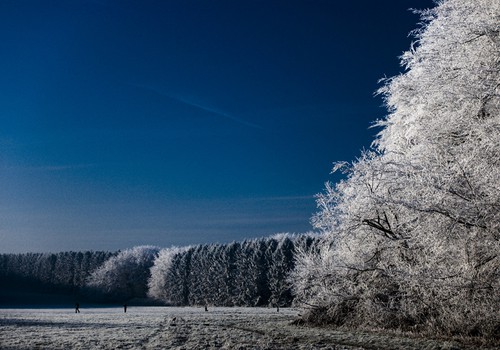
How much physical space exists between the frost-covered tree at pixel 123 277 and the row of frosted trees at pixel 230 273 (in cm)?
951

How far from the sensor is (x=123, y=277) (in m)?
104

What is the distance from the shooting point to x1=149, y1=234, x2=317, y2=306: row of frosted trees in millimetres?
70312

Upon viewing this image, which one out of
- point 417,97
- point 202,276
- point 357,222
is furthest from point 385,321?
point 202,276

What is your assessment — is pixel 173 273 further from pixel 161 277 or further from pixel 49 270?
pixel 49 270

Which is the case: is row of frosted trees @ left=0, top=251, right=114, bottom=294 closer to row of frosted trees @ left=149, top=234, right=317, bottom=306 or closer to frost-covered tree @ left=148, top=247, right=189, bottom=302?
frost-covered tree @ left=148, top=247, right=189, bottom=302

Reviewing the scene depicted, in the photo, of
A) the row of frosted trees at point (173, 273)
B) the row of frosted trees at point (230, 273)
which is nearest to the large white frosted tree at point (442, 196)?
the row of frosted trees at point (173, 273)

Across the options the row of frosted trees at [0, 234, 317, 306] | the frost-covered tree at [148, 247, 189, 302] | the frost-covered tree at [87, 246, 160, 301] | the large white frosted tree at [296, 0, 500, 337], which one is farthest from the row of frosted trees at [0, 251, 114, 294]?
the large white frosted tree at [296, 0, 500, 337]

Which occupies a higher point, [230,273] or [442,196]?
[230,273]

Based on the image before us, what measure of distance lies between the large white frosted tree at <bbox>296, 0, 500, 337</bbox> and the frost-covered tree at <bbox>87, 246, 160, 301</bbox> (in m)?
86.9

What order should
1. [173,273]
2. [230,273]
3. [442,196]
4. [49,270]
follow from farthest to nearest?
[49,270], [173,273], [230,273], [442,196]

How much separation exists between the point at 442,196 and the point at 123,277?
9954cm

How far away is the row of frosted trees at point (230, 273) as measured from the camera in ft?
231

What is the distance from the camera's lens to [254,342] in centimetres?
1748

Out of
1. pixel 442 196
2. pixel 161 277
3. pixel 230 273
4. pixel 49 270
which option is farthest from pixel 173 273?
pixel 442 196
